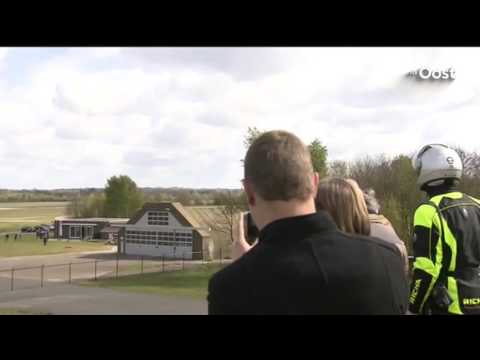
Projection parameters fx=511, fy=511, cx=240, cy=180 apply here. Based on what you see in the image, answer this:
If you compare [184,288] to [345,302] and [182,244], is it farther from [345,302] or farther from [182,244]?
[345,302]

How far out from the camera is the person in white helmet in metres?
2.98

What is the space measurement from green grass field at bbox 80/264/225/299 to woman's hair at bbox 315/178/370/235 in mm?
22236

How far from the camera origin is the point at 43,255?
2234 inches

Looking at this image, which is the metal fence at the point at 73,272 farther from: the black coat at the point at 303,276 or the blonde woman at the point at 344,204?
the black coat at the point at 303,276

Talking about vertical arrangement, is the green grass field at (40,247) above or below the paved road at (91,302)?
above

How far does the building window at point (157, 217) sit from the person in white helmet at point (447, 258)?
52.0 meters

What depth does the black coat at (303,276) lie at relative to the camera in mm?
1603

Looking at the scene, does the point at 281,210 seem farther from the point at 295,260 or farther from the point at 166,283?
the point at 166,283

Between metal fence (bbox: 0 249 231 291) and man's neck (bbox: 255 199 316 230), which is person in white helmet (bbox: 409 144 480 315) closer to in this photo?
man's neck (bbox: 255 199 316 230)

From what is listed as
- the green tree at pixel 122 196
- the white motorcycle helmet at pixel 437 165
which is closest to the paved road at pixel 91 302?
the white motorcycle helmet at pixel 437 165

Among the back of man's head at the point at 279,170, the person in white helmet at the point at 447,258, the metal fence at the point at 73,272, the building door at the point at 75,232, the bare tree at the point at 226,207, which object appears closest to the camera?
the back of man's head at the point at 279,170

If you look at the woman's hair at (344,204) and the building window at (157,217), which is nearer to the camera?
the woman's hair at (344,204)

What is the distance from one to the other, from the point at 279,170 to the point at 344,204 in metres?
1.16
